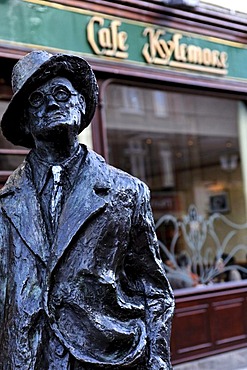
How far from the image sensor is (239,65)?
8.22 m

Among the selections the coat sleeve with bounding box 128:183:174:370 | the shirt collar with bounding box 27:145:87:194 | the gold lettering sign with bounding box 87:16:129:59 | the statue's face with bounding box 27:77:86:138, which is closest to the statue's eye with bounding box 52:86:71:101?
the statue's face with bounding box 27:77:86:138

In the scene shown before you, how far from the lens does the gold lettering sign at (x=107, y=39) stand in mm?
6734

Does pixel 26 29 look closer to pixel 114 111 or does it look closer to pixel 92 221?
pixel 114 111

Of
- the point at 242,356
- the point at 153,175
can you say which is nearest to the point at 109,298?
the point at 242,356

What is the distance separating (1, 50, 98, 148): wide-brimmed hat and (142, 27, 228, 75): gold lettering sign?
5.44 meters

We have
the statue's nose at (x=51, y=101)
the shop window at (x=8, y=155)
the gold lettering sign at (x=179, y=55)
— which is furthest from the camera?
the gold lettering sign at (x=179, y=55)

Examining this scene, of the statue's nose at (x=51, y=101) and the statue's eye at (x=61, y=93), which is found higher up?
the statue's eye at (x=61, y=93)

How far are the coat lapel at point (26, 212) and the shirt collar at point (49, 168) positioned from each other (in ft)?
0.07

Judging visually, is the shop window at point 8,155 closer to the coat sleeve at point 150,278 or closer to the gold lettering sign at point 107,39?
the gold lettering sign at point 107,39

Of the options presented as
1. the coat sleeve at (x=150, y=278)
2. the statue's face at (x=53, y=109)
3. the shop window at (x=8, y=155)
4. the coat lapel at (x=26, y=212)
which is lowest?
the coat sleeve at (x=150, y=278)

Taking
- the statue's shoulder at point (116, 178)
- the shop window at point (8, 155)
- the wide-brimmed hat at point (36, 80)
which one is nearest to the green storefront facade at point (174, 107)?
the shop window at point (8, 155)

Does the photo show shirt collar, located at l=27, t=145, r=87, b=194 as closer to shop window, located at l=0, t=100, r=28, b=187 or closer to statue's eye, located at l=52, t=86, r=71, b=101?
statue's eye, located at l=52, t=86, r=71, b=101

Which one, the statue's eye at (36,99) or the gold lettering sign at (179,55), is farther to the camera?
the gold lettering sign at (179,55)

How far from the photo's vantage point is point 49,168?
71.3 inches
